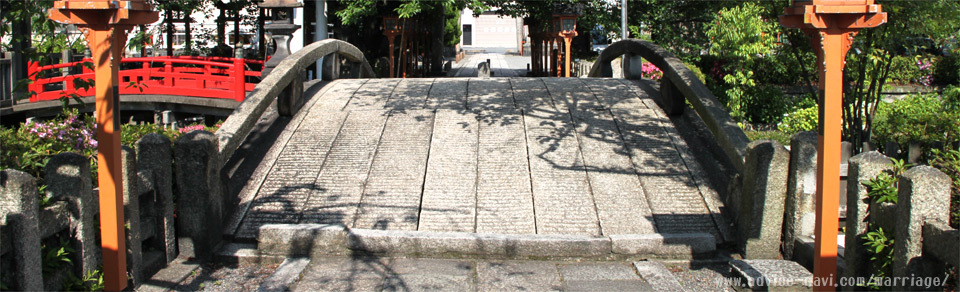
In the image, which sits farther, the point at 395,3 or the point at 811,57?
the point at 395,3

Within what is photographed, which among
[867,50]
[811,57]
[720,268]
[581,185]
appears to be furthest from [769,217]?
[811,57]

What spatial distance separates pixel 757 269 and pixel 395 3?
722 inches

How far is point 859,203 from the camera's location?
16.3ft

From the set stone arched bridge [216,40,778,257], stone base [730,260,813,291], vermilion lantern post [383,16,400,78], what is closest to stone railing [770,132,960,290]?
stone base [730,260,813,291]

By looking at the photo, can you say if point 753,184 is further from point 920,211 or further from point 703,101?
point 703,101

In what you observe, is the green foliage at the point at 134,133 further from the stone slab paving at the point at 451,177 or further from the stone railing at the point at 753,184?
the stone railing at the point at 753,184

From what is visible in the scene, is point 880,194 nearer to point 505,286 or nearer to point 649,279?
point 649,279

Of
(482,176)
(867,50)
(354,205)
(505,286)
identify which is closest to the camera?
(505,286)

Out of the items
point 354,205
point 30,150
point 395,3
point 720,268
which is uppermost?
point 395,3

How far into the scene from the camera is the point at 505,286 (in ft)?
18.4

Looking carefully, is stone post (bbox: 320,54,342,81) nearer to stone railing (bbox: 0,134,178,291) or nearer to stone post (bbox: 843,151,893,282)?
stone railing (bbox: 0,134,178,291)

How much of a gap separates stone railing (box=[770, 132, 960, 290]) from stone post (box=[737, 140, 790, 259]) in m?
0.07

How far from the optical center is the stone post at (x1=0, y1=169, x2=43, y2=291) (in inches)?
156

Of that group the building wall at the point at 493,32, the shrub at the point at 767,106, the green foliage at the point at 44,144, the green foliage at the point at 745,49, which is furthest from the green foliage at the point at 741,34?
the building wall at the point at 493,32
